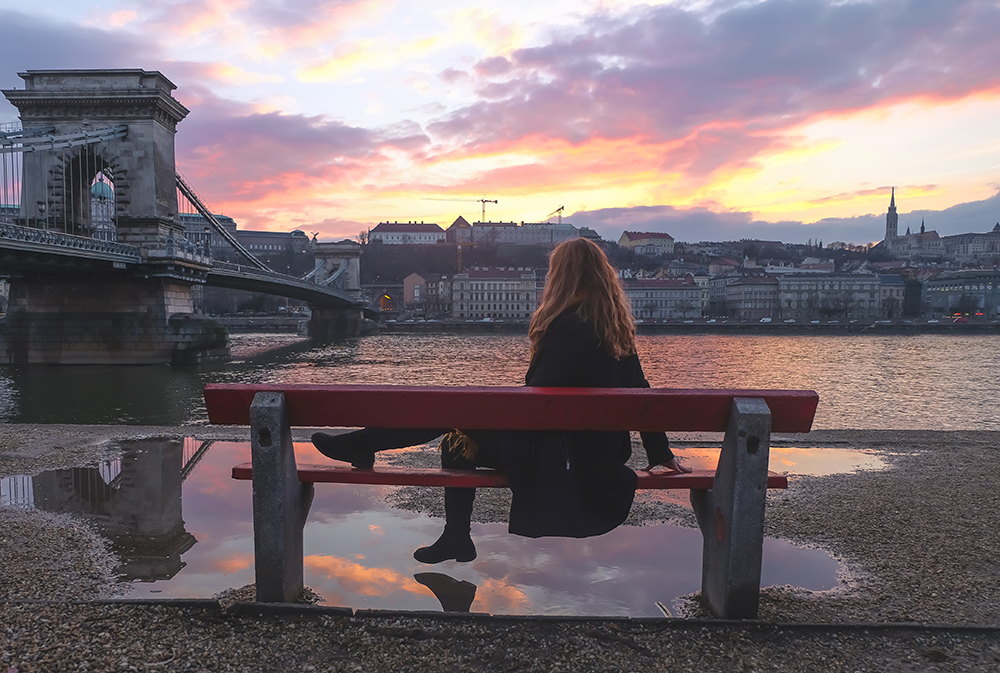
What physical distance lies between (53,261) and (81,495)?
58.8 ft

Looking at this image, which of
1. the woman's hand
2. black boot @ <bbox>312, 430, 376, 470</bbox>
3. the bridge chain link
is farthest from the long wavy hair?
the bridge chain link

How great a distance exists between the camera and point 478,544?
295 centimetres

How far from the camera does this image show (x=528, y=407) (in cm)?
201

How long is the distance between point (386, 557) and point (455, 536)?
1.03ft

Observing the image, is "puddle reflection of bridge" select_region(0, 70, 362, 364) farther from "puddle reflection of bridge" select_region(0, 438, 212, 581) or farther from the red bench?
the red bench

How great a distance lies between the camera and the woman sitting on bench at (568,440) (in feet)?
7.20

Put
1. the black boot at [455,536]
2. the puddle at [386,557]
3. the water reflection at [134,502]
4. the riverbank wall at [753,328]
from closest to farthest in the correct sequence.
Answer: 1. the puddle at [386,557]
2. the black boot at [455,536]
3. the water reflection at [134,502]
4. the riverbank wall at [753,328]

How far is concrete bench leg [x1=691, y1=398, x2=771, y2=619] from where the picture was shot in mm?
2051

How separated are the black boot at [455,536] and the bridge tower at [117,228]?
21.8 m

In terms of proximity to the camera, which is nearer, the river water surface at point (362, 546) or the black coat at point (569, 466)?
the black coat at point (569, 466)

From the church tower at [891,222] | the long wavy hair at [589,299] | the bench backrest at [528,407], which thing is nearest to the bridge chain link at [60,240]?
the bench backrest at [528,407]

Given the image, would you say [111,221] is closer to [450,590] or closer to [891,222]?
[450,590]

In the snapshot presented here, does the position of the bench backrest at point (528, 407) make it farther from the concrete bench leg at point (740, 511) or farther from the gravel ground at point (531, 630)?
the gravel ground at point (531, 630)

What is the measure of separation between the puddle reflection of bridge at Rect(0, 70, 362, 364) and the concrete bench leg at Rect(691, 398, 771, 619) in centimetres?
2249
